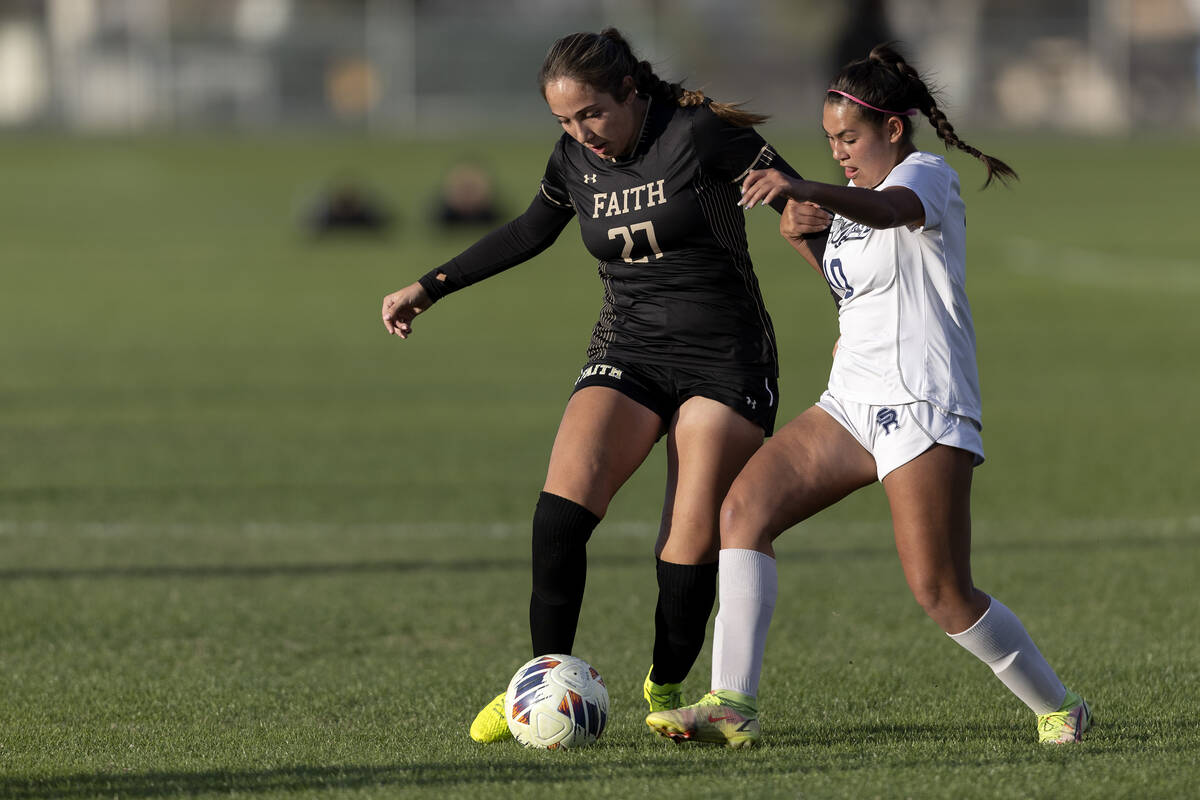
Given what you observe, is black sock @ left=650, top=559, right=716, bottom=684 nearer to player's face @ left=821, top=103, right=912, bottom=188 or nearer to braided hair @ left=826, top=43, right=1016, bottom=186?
player's face @ left=821, top=103, right=912, bottom=188

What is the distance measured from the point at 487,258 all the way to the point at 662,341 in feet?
2.39

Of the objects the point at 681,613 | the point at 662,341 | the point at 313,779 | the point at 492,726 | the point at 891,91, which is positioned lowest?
the point at 492,726

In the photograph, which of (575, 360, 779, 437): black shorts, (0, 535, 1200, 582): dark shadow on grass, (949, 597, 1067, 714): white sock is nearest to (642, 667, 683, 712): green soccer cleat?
(575, 360, 779, 437): black shorts

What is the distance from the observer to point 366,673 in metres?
6.60

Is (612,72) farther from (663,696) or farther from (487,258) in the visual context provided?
(663,696)

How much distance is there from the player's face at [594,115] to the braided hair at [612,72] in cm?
2

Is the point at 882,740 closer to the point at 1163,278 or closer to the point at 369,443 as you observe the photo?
the point at 369,443

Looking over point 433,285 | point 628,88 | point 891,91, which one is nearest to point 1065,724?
point 891,91

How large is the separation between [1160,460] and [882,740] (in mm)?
7795

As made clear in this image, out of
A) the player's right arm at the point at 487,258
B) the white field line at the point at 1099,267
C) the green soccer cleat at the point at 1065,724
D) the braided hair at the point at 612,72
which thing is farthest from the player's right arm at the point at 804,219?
the white field line at the point at 1099,267

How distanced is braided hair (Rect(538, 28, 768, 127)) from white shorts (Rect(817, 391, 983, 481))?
0.99 metres

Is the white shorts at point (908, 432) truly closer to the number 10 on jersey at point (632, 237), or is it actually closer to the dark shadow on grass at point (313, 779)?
the number 10 on jersey at point (632, 237)

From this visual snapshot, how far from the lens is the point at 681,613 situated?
5.41 meters

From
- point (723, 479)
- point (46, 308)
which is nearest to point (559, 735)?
point (723, 479)
